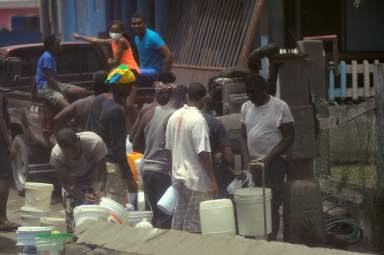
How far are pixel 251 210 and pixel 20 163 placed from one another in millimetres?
5829

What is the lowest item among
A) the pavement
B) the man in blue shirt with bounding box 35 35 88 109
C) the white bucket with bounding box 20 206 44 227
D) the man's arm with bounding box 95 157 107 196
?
the pavement

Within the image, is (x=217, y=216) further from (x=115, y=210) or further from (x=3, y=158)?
(x=3, y=158)

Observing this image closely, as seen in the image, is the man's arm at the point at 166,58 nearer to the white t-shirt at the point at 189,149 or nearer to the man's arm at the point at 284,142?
the man's arm at the point at 284,142

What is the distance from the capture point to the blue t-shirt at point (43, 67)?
1183 cm

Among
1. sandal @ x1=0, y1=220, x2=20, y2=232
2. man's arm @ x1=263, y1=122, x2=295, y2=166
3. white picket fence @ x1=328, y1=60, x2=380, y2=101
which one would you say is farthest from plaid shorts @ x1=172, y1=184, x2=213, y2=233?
white picket fence @ x1=328, y1=60, x2=380, y2=101

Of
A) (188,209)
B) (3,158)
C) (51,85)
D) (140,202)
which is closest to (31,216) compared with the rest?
(140,202)

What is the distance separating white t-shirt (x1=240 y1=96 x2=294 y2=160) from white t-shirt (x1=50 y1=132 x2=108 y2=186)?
1.34 m

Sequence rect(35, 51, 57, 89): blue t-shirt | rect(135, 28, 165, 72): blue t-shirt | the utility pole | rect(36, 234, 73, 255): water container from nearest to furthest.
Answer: rect(36, 234, 73, 255): water container → the utility pole → rect(35, 51, 57, 89): blue t-shirt → rect(135, 28, 165, 72): blue t-shirt

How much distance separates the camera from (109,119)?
334 inches

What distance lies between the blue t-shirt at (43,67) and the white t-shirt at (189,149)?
4520mm

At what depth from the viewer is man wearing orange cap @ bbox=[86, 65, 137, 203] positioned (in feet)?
27.7

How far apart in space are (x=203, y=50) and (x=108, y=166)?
6.05 metres

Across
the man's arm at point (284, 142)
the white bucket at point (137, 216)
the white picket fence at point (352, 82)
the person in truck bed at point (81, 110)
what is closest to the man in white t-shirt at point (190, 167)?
the white bucket at point (137, 216)

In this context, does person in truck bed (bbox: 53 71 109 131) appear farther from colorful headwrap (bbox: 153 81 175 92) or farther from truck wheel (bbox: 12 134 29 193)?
truck wheel (bbox: 12 134 29 193)
